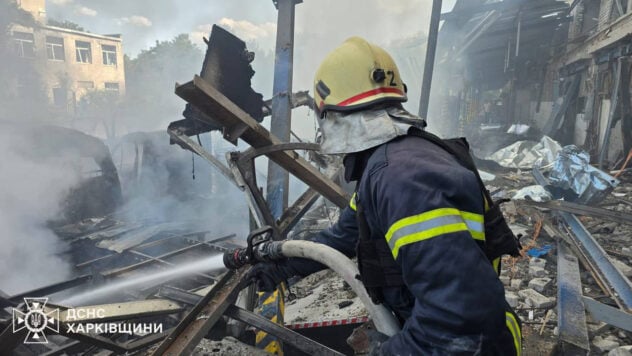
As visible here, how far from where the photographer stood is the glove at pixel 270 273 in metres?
2.05

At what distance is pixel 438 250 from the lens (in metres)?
1.03

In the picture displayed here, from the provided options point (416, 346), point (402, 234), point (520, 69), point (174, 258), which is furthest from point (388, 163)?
point (520, 69)

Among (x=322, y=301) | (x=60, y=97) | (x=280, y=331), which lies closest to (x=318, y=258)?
(x=280, y=331)

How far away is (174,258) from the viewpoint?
5.54m

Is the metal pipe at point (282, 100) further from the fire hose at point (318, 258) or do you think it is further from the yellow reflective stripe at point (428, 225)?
the yellow reflective stripe at point (428, 225)

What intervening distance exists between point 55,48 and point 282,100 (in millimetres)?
31037

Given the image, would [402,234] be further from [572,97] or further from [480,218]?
[572,97]

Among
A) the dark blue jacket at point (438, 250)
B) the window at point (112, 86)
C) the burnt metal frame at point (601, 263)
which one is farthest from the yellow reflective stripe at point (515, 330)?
the window at point (112, 86)

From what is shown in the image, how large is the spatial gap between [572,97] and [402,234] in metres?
13.1

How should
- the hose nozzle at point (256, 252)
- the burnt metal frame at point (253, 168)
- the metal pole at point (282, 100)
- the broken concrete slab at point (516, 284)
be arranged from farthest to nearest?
the metal pole at point (282, 100), the broken concrete slab at point (516, 284), the burnt metal frame at point (253, 168), the hose nozzle at point (256, 252)

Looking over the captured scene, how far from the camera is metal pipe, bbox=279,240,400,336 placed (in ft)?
4.85

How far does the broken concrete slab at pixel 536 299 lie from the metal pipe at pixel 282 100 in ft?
8.37

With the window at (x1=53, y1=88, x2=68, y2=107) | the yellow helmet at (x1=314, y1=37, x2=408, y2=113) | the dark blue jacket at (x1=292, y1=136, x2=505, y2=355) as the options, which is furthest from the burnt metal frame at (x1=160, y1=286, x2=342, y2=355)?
the window at (x1=53, y1=88, x2=68, y2=107)

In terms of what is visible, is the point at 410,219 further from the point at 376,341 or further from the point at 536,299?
the point at 536,299
